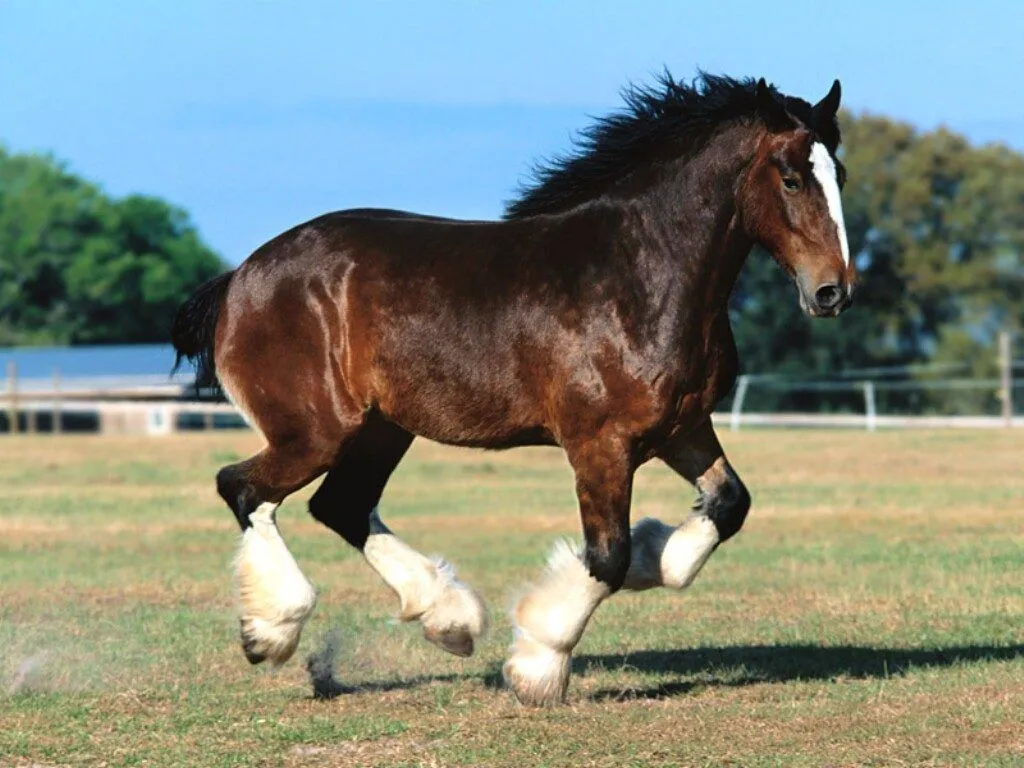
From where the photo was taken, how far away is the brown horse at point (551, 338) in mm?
7598

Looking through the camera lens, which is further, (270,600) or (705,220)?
(270,600)

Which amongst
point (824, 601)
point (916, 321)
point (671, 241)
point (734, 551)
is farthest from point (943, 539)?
point (916, 321)

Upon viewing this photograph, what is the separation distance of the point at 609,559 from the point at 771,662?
1.88 m

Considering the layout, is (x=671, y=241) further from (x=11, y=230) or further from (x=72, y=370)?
(x=11, y=230)

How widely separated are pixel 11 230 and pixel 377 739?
70.7 metres

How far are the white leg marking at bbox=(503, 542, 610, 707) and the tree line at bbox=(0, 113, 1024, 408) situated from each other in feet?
→ 113

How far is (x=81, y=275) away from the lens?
70.8m

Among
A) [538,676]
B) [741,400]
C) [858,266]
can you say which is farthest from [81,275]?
[538,676]

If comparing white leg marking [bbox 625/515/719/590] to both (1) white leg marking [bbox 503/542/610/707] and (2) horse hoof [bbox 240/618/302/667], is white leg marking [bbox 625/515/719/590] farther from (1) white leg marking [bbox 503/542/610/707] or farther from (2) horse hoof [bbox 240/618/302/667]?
(2) horse hoof [bbox 240/618/302/667]

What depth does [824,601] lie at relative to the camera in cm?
1155

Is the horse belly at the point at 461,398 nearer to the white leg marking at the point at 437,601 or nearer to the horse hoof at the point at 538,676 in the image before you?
the white leg marking at the point at 437,601

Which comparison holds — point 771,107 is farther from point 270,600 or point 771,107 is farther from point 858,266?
point 858,266

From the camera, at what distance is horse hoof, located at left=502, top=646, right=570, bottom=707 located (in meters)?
7.62

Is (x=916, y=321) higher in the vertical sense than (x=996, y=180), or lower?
lower
